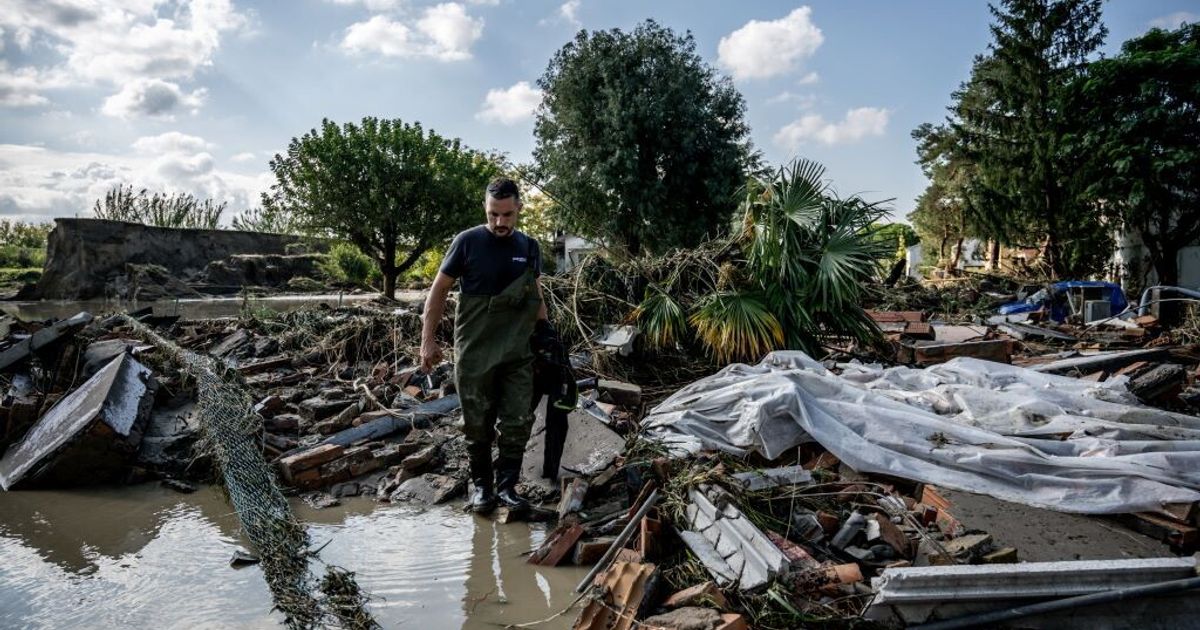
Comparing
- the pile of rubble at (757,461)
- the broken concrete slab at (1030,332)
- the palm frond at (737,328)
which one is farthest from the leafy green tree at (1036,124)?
the palm frond at (737,328)

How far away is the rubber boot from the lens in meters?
3.71

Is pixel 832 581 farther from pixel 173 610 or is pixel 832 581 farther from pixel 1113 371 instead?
pixel 1113 371

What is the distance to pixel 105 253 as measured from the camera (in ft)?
86.7

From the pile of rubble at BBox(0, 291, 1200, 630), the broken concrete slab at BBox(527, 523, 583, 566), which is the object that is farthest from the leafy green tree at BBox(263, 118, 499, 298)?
the broken concrete slab at BBox(527, 523, 583, 566)

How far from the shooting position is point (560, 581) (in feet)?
9.57

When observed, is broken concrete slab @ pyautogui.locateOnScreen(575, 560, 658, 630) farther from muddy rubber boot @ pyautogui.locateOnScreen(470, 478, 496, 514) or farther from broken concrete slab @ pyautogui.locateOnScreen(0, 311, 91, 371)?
broken concrete slab @ pyautogui.locateOnScreen(0, 311, 91, 371)

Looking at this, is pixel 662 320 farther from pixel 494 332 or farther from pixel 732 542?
pixel 732 542

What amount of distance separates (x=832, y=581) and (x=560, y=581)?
3.71 ft

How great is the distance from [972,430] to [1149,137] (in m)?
17.1

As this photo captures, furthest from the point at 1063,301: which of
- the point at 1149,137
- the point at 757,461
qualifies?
the point at 757,461

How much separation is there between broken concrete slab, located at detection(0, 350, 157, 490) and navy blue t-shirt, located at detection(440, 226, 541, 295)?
2.63 meters

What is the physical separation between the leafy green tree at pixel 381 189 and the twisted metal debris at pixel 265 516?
1406 cm

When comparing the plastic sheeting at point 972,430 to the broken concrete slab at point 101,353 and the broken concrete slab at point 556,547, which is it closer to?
the broken concrete slab at point 556,547

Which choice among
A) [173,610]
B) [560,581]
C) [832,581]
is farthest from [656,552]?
[173,610]
